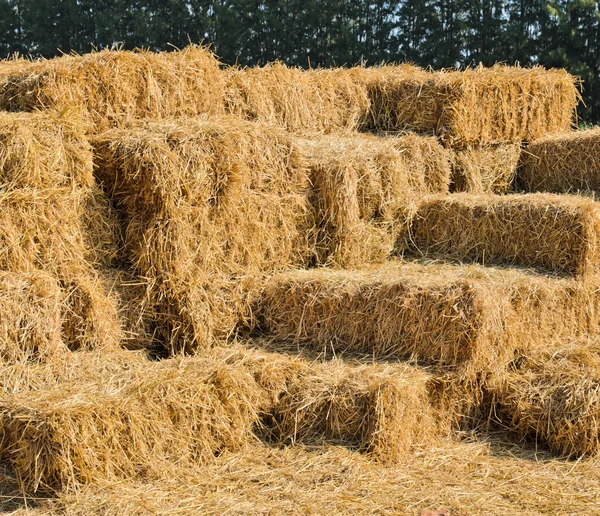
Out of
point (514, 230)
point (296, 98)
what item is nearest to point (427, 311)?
point (514, 230)

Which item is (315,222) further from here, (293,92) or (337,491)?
(337,491)

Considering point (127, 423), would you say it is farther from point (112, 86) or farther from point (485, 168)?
point (485, 168)

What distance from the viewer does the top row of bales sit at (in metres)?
6.03

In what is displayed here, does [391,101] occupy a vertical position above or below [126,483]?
above

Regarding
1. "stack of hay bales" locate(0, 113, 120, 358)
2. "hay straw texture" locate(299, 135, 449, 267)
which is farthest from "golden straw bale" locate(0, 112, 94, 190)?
"hay straw texture" locate(299, 135, 449, 267)

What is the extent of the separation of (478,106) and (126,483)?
4.73 metres

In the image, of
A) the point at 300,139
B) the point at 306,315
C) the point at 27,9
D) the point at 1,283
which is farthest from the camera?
the point at 27,9

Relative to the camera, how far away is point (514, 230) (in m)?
6.82

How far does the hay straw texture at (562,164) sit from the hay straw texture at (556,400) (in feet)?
7.78

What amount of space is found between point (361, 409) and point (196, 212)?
5.43 ft

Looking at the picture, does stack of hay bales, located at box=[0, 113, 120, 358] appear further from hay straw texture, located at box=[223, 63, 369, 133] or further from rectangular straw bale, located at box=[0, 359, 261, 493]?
hay straw texture, located at box=[223, 63, 369, 133]

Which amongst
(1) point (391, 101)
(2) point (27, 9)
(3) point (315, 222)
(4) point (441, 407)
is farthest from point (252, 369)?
(2) point (27, 9)

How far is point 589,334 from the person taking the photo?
6.62 meters

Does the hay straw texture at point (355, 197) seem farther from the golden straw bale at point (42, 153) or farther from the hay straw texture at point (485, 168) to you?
the golden straw bale at point (42, 153)
